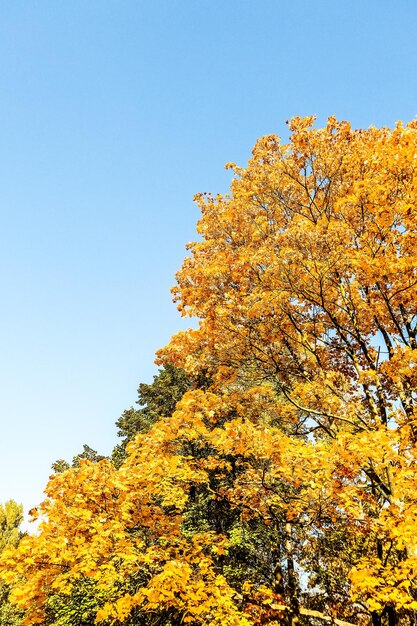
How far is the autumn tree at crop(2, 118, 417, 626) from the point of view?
777 cm

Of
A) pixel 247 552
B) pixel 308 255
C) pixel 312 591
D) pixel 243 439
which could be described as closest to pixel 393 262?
pixel 308 255

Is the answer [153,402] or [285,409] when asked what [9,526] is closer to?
[153,402]

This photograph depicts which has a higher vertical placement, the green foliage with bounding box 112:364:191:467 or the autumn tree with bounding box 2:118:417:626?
the green foliage with bounding box 112:364:191:467

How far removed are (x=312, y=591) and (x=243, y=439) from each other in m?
9.40

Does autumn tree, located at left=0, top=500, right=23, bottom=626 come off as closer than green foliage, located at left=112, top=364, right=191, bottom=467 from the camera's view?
No

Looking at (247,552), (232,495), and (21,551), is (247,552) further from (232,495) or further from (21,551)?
(21,551)

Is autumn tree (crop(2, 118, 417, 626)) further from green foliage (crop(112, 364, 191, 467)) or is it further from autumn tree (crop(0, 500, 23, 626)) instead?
autumn tree (crop(0, 500, 23, 626))

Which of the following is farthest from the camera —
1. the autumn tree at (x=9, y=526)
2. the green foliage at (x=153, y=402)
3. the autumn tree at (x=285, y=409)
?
the autumn tree at (x=9, y=526)

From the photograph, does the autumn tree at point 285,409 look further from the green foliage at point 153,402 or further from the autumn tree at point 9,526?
the autumn tree at point 9,526

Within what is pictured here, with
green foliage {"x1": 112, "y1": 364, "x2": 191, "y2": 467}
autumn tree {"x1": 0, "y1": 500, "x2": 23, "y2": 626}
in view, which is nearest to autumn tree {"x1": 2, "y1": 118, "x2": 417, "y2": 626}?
green foliage {"x1": 112, "y1": 364, "x2": 191, "y2": 467}

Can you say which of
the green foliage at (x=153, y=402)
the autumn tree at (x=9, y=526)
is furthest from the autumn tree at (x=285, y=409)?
the autumn tree at (x=9, y=526)

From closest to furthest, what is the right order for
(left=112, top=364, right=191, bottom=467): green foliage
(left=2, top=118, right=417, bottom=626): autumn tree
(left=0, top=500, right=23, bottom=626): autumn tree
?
(left=2, top=118, right=417, bottom=626): autumn tree
(left=112, top=364, right=191, bottom=467): green foliage
(left=0, top=500, right=23, bottom=626): autumn tree

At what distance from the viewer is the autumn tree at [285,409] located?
7766 millimetres

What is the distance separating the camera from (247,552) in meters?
17.5
